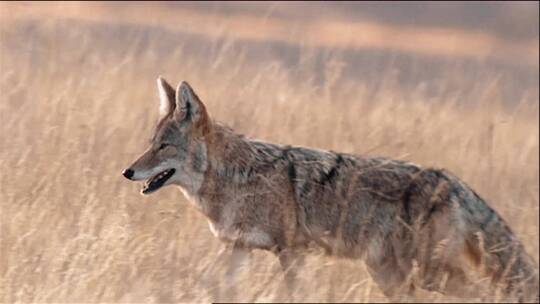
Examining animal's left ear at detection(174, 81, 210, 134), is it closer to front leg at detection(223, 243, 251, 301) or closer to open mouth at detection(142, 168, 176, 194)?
open mouth at detection(142, 168, 176, 194)

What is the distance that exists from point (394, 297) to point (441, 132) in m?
4.02

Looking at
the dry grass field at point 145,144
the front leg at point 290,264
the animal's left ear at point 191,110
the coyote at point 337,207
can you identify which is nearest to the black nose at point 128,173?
the coyote at point 337,207

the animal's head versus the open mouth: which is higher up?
the animal's head

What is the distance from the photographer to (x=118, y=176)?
8.54 metres

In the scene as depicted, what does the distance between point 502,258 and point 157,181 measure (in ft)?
6.34

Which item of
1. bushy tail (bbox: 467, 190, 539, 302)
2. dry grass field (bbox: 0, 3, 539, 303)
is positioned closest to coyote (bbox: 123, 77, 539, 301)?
bushy tail (bbox: 467, 190, 539, 302)

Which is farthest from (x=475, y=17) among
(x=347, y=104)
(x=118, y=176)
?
(x=118, y=176)

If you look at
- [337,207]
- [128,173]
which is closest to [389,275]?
[337,207]

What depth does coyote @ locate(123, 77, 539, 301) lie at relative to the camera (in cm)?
708

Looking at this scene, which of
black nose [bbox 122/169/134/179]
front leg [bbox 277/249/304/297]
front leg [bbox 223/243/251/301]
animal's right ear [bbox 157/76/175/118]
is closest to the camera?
front leg [bbox 223/243/251/301]

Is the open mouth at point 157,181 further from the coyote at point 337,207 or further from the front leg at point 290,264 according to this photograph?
the front leg at point 290,264

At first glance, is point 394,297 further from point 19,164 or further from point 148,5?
point 148,5

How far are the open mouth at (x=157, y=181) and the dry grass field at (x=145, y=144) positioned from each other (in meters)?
0.27

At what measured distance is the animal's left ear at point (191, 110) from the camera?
24.0 feet
